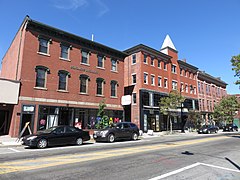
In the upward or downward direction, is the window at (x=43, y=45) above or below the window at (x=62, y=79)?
above

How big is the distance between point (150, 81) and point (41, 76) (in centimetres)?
1816

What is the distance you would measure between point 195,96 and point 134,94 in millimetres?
19231

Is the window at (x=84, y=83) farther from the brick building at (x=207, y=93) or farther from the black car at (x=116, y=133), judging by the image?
the brick building at (x=207, y=93)

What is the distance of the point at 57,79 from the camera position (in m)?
22.2

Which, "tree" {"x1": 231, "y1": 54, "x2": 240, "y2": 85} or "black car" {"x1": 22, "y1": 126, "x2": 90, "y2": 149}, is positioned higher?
"tree" {"x1": 231, "y1": 54, "x2": 240, "y2": 85}

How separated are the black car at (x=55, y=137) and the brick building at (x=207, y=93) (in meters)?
35.6

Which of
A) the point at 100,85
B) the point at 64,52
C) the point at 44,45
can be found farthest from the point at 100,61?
the point at 44,45

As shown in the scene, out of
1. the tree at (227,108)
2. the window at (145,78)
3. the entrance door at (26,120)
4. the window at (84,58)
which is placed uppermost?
the window at (84,58)

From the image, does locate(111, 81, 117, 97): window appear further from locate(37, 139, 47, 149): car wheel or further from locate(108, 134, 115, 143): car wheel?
locate(37, 139, 47, 149): car wheel

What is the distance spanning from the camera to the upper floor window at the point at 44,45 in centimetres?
2147

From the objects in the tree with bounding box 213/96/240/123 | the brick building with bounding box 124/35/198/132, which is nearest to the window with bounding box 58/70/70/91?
the brick building with bounding box 124/35/198/132

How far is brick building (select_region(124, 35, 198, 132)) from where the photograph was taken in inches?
1228

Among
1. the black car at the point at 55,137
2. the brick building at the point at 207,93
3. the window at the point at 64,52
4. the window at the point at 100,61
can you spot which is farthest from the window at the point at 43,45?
the brick building at the point at 207,93

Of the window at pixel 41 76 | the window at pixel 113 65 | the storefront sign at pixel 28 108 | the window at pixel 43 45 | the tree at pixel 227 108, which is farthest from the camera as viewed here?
the tree at pixel 227 108
